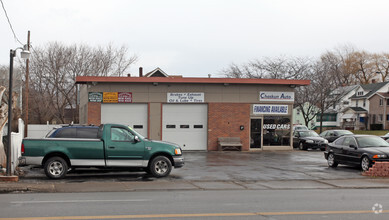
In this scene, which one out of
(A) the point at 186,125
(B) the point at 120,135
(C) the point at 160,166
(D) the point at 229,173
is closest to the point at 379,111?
(A) the point at 186,125

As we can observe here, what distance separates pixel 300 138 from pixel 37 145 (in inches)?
889

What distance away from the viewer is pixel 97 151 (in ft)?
47.2

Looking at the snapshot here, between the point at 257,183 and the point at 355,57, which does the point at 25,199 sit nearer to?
the point at 257,183

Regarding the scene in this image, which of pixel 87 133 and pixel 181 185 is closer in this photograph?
pixel 181 185

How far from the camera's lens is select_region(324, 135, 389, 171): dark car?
1730 cm

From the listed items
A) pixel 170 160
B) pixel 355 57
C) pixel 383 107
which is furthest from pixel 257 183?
pixel 355 57

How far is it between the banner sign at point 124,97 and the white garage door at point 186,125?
225cm

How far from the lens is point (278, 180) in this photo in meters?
15.0

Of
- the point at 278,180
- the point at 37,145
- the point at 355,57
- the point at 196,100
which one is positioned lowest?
the point at 278,180

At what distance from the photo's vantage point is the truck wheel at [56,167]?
1412 centimetres

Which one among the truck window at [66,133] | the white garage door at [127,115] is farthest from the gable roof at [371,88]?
the truck window at [66,133]

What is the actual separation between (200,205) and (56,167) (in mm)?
6736

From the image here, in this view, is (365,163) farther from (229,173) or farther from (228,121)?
(228,121)

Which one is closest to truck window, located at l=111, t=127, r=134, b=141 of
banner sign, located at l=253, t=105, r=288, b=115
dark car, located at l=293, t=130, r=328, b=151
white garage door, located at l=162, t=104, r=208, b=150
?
white garage door, located at l=162, t=104, r=208, b=150
